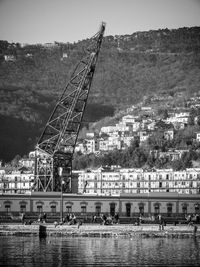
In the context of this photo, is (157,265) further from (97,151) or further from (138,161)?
(97,151)

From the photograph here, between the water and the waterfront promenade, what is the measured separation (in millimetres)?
1624

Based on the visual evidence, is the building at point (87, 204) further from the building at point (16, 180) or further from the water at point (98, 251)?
the building at point (16, 180)

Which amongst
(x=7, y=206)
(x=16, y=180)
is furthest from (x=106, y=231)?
(x=16, y=180)

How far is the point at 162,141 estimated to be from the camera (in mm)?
181500

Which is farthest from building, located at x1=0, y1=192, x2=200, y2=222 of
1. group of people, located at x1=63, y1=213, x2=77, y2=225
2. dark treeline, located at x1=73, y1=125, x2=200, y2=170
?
dark treeline, located at x1=73, y1=125, x2=200, y2=170

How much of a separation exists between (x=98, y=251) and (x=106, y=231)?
11.4 m

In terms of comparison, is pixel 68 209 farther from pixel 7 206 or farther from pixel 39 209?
pixel 7 206

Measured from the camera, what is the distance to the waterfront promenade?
71.9 metres

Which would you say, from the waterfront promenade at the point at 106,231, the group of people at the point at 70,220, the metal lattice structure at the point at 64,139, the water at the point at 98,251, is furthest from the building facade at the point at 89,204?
the water at the point at 98,251

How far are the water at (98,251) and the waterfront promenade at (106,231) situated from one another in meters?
1.62

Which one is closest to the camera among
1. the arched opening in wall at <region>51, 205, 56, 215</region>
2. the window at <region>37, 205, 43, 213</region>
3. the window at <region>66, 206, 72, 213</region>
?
the arched opening in wall at <region>51, 205, 56, 215</region>

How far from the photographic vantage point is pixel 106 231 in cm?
7288

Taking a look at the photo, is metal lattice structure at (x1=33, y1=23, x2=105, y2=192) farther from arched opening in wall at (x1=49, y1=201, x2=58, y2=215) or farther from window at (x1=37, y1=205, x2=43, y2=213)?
arched opening in wall at (x1=49, y1=201, x2=58, y2=215)

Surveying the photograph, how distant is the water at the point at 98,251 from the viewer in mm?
56594
